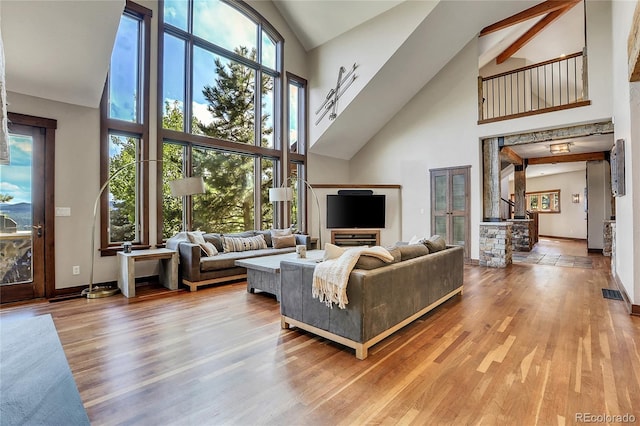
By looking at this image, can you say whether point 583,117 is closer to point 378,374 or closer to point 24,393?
point 378,374

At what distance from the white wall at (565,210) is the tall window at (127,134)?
42.0ft

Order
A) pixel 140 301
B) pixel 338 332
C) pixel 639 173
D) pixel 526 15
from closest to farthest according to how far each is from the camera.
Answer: pixel 338 332
pixel 639 173
pixel 140 301
pixel 526 15

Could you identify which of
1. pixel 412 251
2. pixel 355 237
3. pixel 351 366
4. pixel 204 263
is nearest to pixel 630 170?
pixel 412 251

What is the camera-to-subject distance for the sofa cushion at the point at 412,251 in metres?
2.96

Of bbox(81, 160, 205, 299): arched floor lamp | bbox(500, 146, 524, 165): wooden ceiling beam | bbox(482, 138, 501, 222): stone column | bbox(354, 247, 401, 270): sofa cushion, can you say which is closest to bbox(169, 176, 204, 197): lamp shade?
bbox(81, 160, 205, 299): arched floor lamp

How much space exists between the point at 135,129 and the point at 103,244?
1.79m

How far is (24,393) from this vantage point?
6.32 feet

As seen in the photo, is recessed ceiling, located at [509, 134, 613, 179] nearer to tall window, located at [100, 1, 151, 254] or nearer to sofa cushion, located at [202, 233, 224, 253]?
sofa cushion, located at [202, 233, 224, 253]

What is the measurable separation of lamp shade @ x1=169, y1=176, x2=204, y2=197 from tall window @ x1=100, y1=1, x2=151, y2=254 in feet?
2.50

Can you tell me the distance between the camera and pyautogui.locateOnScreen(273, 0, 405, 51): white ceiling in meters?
6.18

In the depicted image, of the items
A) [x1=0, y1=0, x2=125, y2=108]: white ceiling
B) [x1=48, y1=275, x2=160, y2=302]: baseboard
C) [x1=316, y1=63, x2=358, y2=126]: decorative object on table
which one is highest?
[x1=316, y1=63, x2=358, y2=126]: decorative object on table

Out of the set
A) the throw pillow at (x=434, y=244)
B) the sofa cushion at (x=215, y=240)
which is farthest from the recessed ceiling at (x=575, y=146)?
the sofa cushion at (x=215, y=240)

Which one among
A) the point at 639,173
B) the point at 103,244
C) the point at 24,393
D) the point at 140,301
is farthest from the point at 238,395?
the point at 639,173

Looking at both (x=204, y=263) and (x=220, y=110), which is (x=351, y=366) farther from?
(x=220, y=110)
